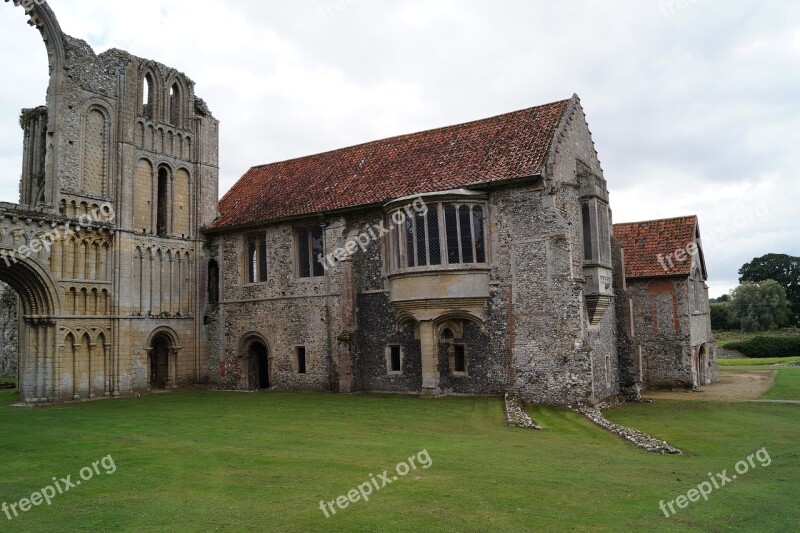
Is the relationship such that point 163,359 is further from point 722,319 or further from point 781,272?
point 781,272

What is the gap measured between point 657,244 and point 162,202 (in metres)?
25.0

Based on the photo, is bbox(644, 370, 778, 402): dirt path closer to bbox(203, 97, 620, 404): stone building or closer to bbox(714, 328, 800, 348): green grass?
bbox(203, 97, 620, 404): stone building

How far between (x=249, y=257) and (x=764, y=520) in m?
25.3

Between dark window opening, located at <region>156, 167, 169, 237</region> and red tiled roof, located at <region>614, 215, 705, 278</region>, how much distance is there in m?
22.4

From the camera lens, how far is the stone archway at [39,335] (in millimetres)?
24938

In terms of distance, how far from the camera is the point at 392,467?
40.4 ft

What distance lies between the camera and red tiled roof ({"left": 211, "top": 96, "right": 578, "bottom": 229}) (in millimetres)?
23609

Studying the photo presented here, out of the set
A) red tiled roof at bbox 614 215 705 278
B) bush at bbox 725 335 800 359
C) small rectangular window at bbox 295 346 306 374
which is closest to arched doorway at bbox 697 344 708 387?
red tiled roof at bbox 614 215 705 278

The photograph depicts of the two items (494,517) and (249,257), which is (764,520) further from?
(249,257)

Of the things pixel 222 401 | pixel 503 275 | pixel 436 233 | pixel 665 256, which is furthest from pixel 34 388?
pixel 665 256

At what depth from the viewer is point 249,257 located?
3044cm

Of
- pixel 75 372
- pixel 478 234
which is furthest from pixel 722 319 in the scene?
pixel 75 372

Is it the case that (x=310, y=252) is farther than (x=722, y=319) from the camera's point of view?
No

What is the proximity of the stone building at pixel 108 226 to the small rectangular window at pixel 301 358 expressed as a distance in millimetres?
6215
